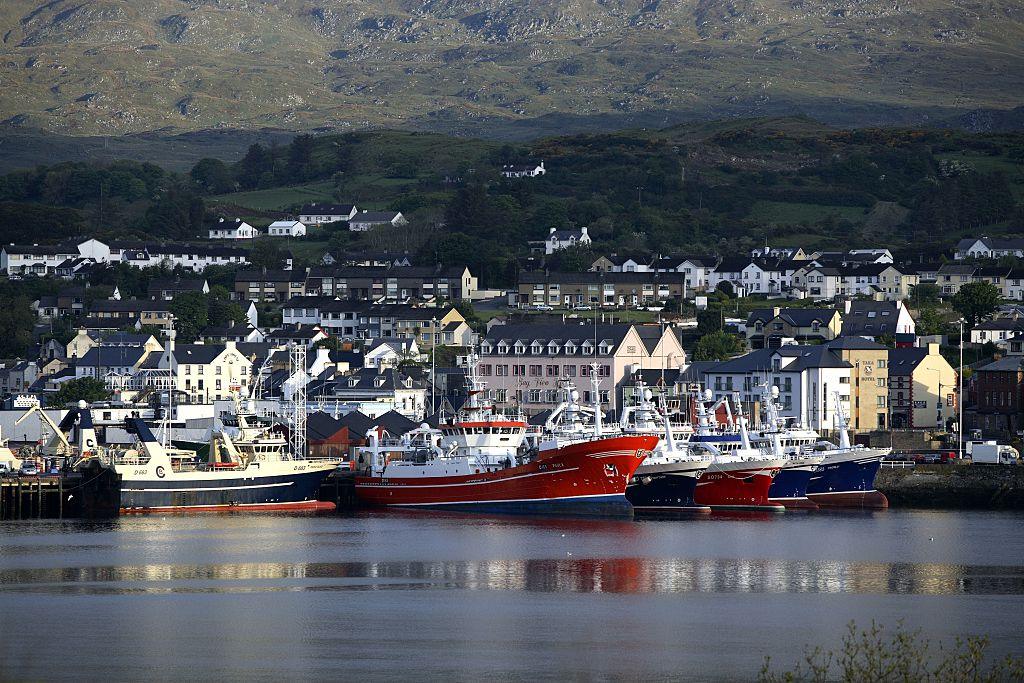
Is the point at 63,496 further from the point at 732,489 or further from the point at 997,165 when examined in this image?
the point at 997,165

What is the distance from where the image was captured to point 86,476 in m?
66.4

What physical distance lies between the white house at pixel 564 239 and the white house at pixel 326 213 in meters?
24.2

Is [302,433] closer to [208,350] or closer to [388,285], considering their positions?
[208,350]

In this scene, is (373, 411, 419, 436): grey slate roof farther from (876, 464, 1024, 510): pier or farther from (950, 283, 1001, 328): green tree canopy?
(950, 283, 1001, 328): green tree canopy

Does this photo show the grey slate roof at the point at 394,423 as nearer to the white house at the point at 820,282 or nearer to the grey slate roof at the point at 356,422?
the grey slate roof at the point at 356,422

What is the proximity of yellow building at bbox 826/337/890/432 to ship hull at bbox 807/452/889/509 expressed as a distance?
54.6ft

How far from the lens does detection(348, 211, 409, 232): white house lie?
159000 millimetres

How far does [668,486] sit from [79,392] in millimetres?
37008

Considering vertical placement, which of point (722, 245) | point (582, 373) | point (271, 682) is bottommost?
point (271, 682)

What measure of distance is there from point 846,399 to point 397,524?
29.0 m

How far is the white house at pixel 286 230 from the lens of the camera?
531 feet

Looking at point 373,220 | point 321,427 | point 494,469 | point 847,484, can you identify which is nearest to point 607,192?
point 373,220

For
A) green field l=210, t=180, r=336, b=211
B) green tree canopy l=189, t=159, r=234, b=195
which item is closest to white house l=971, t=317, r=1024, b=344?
green field l=210, t=180, r=336, b=211

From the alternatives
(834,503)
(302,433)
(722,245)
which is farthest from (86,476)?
(722,245)
